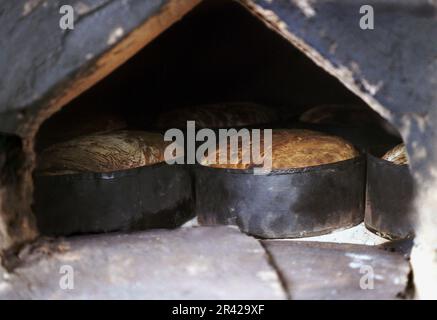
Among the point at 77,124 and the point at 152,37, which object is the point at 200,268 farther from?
the point at 77,124

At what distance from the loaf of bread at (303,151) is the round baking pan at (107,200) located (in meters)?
0.22

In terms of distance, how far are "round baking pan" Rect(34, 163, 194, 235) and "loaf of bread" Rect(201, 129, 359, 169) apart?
218 millimetres

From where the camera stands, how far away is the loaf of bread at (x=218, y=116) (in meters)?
2.90

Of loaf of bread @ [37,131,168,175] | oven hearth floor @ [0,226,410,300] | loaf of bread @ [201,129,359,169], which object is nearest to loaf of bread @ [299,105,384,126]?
loaf of bread @ [201,129,359,169]

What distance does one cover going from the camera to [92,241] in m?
1.70

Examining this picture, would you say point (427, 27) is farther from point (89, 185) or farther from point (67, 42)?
point (89, 185)

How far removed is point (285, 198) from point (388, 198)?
40 centimetres

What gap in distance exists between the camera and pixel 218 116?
2947mm

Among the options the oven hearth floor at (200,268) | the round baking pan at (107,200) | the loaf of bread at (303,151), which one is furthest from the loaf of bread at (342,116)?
the oven hearth floor at (200,268)

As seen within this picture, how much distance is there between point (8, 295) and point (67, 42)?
0.73 m

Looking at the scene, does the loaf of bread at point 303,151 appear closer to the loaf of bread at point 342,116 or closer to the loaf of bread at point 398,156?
the loaf of bread at point 398,156

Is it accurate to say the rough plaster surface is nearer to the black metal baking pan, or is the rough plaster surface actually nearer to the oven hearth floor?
the oven hearth floor

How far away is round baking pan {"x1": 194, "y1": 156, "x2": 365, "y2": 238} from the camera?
203cm

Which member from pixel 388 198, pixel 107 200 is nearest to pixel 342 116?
pixel 388 198
